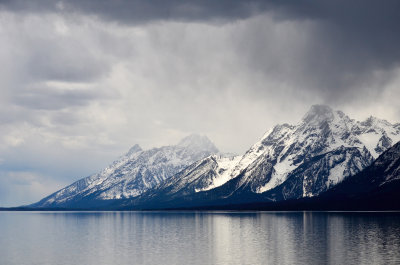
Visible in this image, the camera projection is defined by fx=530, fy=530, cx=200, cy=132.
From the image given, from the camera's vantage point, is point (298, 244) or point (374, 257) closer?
point (374, 257)

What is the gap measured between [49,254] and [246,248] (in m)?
51.5

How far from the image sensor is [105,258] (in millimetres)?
126562

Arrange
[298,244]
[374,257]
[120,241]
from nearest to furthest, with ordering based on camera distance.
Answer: [374,257]
[298,244]
[120,241]

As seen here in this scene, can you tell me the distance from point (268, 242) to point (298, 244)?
11.5 metres

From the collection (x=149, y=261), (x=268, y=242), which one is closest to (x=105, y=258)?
(x=149, y=261)

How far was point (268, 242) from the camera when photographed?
6176 inches

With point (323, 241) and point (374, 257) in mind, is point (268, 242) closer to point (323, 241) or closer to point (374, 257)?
point (323, 241)

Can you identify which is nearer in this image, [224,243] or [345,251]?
[345,251]

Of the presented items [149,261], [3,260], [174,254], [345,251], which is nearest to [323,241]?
Answer: [345,251]

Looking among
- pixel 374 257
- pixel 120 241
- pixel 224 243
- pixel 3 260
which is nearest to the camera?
pixel 374 257

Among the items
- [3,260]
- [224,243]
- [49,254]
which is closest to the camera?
[3,260]

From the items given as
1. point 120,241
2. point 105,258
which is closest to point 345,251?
point 105,258

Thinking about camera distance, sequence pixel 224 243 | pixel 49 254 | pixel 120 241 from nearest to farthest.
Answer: pixel 49 254, pixel 224 243, pixel 120 241

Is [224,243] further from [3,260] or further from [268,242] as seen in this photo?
[3,260]
